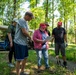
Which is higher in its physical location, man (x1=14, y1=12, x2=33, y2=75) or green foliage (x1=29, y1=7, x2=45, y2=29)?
green foliage (x1=29, y1=7, x2=45, y2=29)

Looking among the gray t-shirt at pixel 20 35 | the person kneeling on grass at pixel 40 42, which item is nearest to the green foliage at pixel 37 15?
the person kneeling on grass at pixel 40 42

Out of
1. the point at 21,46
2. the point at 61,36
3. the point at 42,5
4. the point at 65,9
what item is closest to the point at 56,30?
the point at 61,36

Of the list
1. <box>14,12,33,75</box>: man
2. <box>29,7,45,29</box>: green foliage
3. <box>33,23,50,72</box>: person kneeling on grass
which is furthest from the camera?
<box>29,7,45,29</box>: green foliage

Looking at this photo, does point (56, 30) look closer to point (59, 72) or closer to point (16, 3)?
point (59, 72)

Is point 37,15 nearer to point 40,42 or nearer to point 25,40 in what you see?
point 40,42

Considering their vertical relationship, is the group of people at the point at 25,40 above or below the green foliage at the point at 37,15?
below

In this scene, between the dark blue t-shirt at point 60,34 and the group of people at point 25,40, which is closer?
the group of people at point 25,40

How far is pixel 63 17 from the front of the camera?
3394 cm

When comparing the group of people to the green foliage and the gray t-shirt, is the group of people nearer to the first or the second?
the gray t-shirt

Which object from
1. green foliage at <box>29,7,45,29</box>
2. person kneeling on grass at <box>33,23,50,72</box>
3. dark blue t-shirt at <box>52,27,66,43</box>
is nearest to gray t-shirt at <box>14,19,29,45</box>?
person kneeling on grass at <box>33,23,50,72</box>

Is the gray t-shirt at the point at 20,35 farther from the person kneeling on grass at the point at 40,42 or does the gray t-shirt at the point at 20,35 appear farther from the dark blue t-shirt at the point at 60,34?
the dark blue t-shirt at the point at 60,34

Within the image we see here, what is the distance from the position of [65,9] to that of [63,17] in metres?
1.69

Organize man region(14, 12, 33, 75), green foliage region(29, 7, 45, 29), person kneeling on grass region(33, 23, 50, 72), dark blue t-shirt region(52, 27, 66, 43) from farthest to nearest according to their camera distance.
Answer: green foliage region(29, 7, 45, 29)
dark blue t-shirt region(52, 27, 66, 43)
person kneeling on grass region(33, 23, 50, 72)
man region(14, 12, 33, 75)

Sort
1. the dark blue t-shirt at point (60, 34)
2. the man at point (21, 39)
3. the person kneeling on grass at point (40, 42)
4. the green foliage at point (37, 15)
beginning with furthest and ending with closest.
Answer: the green foliage at point (37, 15) < the dark blue t-shirt at point (60, 34) < the person kneeling on grass at point (40, 42) < the man at point (21, 39)
